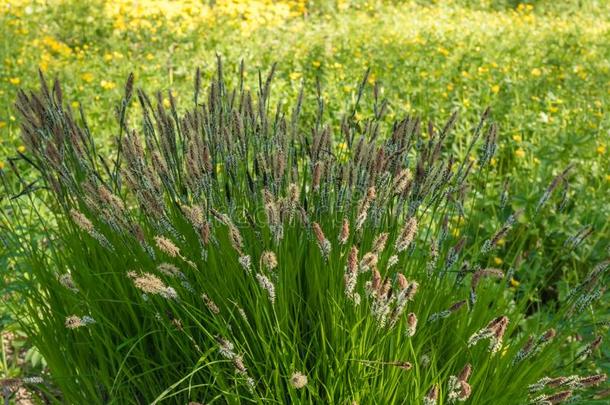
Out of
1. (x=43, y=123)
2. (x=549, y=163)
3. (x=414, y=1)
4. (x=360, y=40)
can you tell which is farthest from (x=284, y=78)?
(x=414, y=1)

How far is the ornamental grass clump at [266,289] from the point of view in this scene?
5.89 ft

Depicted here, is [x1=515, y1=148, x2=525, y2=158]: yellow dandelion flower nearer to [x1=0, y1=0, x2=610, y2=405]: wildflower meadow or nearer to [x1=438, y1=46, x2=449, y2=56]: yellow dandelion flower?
[x1=0, y1=0, x2=610, y2=405]: wildflower meadow

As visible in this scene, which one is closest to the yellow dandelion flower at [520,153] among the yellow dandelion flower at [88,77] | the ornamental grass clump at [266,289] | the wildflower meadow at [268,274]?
the wildflower meadow at [268,274]

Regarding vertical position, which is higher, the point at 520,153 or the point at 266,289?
the point at 266,289

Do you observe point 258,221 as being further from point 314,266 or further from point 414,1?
point 414,1

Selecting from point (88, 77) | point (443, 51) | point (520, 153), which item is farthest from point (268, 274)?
point (443, 51)

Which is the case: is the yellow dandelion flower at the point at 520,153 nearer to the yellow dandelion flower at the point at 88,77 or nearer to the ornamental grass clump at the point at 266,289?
the ornamental grass clump at the point at 266,289

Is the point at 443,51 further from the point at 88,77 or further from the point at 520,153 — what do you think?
the point at 88,77

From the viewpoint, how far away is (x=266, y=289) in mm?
1784

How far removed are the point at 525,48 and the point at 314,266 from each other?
6.31 m

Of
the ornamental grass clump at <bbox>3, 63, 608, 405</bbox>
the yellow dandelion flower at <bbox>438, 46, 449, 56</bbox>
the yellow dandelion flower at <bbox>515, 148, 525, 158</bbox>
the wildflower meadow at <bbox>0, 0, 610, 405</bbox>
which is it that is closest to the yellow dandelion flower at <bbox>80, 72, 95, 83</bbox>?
the wildflower meadow at <bbox>0, 0, 610, 405</bbox>

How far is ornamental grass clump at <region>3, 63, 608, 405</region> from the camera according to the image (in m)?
1.79

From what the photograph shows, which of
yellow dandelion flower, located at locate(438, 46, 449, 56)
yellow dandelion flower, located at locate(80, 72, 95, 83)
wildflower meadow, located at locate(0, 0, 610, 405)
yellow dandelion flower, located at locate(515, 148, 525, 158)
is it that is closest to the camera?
wildflower meadow, located at locate(0, 0, 610, 405)

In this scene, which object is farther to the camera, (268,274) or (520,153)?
(520,153)
